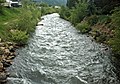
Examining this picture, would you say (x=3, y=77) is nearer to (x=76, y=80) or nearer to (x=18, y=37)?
(x=76, y=80)

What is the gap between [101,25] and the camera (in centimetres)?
4594

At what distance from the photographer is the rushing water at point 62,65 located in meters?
21.5

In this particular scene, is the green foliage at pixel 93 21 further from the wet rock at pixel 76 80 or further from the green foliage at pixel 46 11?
the green foliage at pixel 46 11

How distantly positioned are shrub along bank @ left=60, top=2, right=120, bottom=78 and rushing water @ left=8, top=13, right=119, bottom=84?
5.33ft

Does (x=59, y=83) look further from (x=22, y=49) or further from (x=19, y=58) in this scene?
(x=22, y=49)

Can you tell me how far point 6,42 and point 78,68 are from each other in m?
11.4

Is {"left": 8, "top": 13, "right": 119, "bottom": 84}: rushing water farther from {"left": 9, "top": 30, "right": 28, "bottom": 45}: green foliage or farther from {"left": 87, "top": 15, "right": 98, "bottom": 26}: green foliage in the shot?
{"left": 87, "top": 15, "right": 98, "bottom": 26}: green foliage

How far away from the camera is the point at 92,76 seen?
22406mm

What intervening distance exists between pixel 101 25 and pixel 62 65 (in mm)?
22223

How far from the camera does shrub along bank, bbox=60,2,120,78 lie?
26.8 metres

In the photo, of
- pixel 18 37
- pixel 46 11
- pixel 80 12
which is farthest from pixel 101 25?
pixel 46 11

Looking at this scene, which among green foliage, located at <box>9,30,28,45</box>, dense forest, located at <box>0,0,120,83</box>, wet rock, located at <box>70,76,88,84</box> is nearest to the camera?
wet rock, located at <box>70,76,88,84</box>

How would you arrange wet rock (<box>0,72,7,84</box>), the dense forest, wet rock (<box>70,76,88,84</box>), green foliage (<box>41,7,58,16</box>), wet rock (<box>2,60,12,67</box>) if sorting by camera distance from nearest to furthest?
wet rock (<box>0,72,7,84</box>) < wet rock (<box>70,76,88,84</box>) < wet rock (<box>2,60,12,67</box>) < the dense forest < green foliage (<box>41,7,58,16</box>)

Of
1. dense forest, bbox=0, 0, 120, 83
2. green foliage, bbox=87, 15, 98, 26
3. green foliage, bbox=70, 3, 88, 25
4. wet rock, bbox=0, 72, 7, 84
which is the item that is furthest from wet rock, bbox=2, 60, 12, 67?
green foliage, bbox=70, 3, 88, 25
